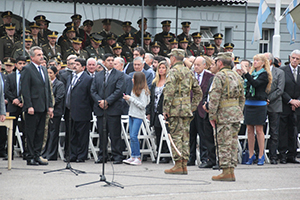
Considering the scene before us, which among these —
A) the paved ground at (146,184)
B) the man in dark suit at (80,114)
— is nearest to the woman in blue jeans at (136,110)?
the paved ground at (146,184)

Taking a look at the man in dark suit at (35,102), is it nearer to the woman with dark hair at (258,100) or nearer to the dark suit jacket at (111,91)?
the dark suit jacket at (111,91)

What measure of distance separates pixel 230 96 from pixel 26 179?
328cm

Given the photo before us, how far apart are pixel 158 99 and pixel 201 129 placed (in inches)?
39.7

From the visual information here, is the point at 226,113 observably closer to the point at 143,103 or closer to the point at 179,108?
the point at 179,108

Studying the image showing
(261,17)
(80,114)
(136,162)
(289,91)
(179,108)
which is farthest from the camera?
(261,17)

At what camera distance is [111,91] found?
33.3 ft

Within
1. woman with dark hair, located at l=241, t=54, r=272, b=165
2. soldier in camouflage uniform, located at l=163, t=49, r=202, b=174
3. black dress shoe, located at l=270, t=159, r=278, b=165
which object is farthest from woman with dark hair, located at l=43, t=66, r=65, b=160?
black dress shoe, located at l=270, t=159, r=278, b=165

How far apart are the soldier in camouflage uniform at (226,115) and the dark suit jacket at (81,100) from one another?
3145mm

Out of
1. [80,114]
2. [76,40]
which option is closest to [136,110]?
[80,114]

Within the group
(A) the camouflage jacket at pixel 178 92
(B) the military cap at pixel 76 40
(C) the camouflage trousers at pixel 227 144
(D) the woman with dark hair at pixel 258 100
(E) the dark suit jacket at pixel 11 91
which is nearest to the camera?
(C) the camouflage trousers at pixel 227 144

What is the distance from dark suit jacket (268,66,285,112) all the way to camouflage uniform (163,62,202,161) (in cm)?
254

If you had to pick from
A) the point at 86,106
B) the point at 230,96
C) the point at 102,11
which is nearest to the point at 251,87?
the point at 230,96

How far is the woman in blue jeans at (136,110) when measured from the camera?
999 cm

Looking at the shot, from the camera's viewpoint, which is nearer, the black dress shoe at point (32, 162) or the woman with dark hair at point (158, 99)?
the black dress shoe at point (32, 162)
